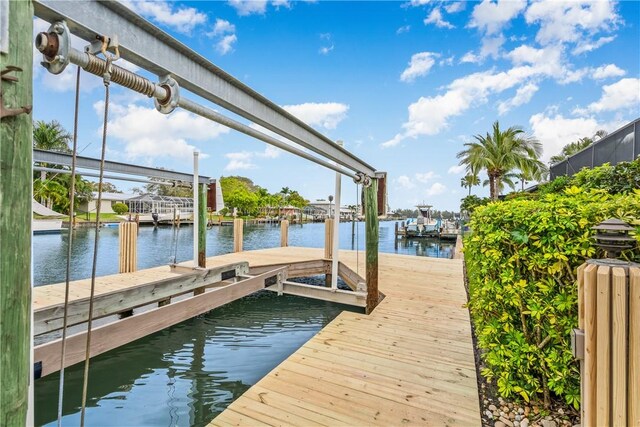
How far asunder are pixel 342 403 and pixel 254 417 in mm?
697

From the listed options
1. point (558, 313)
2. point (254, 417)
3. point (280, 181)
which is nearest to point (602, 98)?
point (558, 313)

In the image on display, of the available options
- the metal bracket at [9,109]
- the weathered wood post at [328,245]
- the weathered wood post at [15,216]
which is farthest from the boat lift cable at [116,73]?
the weathered wood post at [328,245]

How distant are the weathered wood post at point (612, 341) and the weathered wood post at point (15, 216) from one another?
245 centimetres

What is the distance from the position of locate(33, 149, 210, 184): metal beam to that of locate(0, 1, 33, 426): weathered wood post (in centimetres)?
407

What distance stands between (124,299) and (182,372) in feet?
3.78

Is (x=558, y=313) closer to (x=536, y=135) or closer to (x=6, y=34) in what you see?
(x=6, y=34)

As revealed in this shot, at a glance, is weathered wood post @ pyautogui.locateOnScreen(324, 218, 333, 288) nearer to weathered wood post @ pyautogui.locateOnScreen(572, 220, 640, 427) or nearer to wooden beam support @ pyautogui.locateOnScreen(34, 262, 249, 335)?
wooden beam support @ pyautogui.locateOnScreen(34, 262, 249, 335)

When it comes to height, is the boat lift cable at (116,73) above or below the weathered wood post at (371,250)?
above

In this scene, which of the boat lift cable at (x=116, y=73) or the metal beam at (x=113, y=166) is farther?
the metal beam at (x=113, y=166)

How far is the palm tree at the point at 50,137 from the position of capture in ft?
95.8

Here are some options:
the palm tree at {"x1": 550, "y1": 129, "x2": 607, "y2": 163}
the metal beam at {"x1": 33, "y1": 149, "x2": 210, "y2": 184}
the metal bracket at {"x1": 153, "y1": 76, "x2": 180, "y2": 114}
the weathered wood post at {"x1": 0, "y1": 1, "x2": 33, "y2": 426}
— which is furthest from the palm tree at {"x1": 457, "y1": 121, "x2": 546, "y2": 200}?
the weathered wood post at {"x1": 0, "y1": 1, "x2": 33, "y2": 426}

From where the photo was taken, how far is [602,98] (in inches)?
427

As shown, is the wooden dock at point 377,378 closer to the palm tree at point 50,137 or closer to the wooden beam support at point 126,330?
the wooden beam support at point 126,330

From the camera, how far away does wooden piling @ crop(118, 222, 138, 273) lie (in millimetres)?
6602
